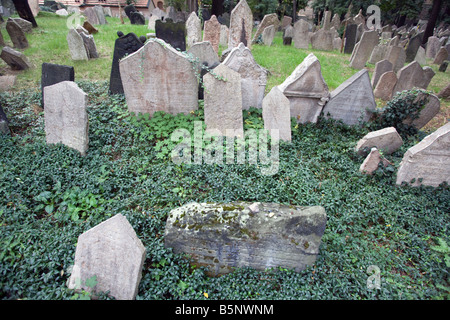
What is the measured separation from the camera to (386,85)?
292 inches

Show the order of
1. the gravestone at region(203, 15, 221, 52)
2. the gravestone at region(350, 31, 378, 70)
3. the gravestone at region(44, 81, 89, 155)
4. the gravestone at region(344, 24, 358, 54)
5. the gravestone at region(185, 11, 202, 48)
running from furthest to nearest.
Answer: the gravestone at region(344, 24, 358, 54), the gravestone at region(185, 11, 202, 48), the gravestone at region(350, 31, 378, 70), the gravestone at region(203, 15, 221, 52), the gravestone at region(44, 81, 89, 155)

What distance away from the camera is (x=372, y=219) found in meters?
3.78

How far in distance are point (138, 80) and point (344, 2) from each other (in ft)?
81.7

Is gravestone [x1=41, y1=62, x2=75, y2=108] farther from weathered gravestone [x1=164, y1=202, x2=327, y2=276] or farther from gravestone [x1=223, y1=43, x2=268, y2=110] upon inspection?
weathered gravestone [x1=164, y1=202, x2=327, y2=276]

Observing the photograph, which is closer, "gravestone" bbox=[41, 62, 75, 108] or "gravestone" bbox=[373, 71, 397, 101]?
"gravestone" bbox=[41, 62, 75, 108]

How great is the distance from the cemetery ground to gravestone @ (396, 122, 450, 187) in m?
0.18

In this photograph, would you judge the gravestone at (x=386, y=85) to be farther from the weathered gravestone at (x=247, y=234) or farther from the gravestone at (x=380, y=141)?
the weathered gravestone at (x=247, y=234)

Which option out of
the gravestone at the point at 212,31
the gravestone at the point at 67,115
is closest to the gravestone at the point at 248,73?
the gravestone at the point at 67,115

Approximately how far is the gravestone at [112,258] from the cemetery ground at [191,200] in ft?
0.51

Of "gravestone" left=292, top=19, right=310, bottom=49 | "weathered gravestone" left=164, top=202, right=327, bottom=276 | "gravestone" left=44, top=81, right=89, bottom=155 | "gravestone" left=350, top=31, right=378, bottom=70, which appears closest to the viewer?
"weathered gravestone" left=164, top=202, right=327, bottom=276

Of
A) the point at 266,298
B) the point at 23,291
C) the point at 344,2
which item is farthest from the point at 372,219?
the point at 344,2

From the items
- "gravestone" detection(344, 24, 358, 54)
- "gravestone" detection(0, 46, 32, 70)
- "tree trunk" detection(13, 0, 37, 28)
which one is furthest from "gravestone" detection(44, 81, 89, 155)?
"gravestone" detection(344, 24, 358, 54)

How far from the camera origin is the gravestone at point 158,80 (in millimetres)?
4809

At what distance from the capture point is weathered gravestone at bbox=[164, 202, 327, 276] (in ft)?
9.15
